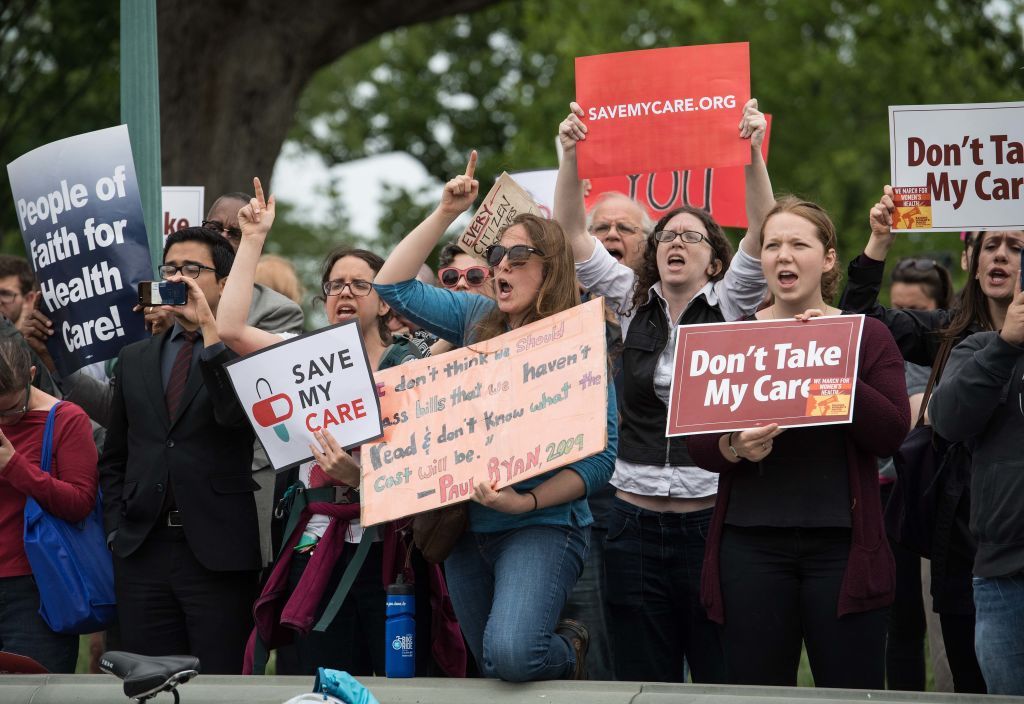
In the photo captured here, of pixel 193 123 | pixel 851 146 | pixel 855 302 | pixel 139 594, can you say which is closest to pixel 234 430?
pixel 139 594

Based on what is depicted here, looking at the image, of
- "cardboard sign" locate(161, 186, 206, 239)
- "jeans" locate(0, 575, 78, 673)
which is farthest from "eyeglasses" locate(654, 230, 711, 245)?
"cardboard sign" locate(161, 186, 206, 239)

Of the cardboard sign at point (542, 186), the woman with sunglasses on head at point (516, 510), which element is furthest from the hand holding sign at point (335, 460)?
the cardboard sign at point (542, 186)

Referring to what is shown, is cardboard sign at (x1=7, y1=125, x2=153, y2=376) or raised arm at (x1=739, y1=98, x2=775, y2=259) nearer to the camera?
raised arm at (x1=739, y1=98, x2=775, y2=259)

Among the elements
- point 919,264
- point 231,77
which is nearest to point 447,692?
point 919,264

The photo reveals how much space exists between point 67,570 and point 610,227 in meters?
2.84

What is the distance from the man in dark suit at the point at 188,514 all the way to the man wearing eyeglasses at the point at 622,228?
196 centimetres

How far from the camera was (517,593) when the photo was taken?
4.84m

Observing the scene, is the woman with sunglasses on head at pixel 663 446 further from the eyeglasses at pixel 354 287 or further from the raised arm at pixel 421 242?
the eyeglasses at pixel 354 287

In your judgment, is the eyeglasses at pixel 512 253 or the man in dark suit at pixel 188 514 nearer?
the eyeglasses at pixel 512 253

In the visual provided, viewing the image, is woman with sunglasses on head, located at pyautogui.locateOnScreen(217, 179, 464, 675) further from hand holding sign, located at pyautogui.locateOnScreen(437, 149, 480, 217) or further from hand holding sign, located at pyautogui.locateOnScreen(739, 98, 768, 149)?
hand holding sign, located at pyautogui.locateOnScreen(739, 98, 768, 149)

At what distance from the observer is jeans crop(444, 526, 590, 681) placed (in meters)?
4.77

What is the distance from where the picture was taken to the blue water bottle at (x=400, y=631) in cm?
511

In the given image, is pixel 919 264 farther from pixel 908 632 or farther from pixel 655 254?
pixel 655 254

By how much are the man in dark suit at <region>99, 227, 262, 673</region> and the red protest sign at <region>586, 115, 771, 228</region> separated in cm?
251
